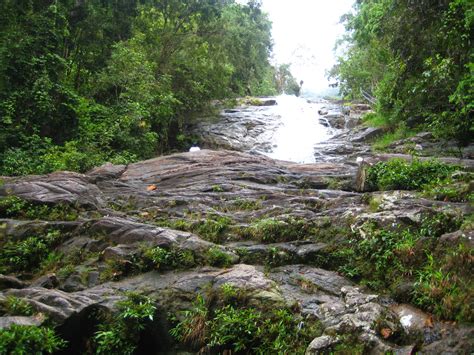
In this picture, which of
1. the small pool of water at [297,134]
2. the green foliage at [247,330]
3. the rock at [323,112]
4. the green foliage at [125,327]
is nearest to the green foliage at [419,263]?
the green foliage at [247,330]

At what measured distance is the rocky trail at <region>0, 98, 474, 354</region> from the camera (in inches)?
191

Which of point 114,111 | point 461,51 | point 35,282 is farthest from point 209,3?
point 35,282

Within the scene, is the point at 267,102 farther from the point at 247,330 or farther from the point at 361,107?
the point at 247,330

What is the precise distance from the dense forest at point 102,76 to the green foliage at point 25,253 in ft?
15.2

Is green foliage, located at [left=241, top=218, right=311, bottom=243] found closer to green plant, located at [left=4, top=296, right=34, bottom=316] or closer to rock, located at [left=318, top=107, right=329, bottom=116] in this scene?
green plant, located at [left=4, top=296, right=34, bottom=316]

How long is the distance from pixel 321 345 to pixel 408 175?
475cm

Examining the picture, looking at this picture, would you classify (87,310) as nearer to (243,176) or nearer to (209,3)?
(243,176)

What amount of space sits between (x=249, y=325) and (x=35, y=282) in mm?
3656

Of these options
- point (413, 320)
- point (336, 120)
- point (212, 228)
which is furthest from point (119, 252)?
point (336, 120)

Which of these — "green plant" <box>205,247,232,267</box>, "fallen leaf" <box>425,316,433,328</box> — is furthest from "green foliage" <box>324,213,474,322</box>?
"green plant" <box>205,247,232,267</box>

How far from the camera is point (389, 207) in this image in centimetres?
686

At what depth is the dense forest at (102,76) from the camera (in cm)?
1251

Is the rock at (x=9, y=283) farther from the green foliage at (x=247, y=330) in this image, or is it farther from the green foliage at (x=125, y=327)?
the green foliage at (x=247, y=330)

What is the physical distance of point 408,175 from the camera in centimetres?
798
